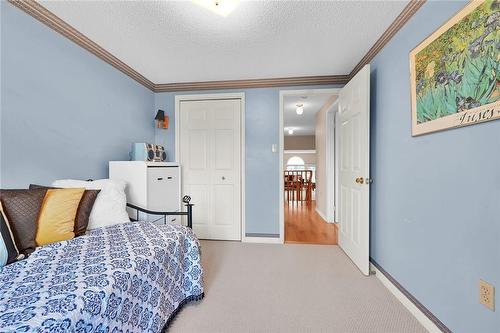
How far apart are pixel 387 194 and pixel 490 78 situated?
3.98 feet

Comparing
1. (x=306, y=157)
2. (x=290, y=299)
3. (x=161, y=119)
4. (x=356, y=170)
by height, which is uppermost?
(x=161, y=119)

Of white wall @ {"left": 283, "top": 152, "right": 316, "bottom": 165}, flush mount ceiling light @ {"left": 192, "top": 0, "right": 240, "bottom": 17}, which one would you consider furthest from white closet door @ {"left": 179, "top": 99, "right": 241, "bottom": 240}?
white wall @ {"left": 283, "top": 152, "right": 316, "bottom": 165}

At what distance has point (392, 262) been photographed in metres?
1.95

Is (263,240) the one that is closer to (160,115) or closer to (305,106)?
(160,115)

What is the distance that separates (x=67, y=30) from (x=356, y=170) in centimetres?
298

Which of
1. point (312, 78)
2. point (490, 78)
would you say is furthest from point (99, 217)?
point (312, 78)

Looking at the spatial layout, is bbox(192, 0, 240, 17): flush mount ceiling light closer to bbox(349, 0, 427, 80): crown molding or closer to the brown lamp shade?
bbox(349, 0, 427, 80): crown molding

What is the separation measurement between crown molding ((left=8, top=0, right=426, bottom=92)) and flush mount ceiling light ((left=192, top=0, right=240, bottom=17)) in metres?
1.19

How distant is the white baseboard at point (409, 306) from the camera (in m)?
1.47

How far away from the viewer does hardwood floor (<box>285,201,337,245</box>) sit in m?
3.26

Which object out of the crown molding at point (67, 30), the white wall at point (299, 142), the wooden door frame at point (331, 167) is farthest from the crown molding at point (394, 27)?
the white wall at point (299, 142)

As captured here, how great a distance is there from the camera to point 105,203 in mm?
1804

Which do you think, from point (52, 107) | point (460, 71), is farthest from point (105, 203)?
point (460, 71)

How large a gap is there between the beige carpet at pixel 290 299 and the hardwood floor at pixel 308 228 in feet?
1.90
